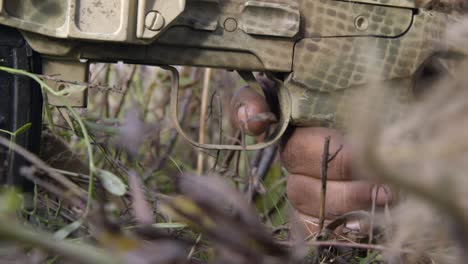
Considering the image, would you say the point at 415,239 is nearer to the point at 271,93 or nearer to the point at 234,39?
the point at 234,39

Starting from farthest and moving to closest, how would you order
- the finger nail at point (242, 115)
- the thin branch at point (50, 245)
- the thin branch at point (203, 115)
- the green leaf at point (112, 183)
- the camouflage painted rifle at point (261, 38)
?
the thin branch at point (203, 115)
the finger nail at point (242, 115)
the camouflage painted rifle at point (261, 38)
the green leaf at point (112, 183)
the thin branch at point (50, 245)

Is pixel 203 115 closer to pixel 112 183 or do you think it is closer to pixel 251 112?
pixel 251 112

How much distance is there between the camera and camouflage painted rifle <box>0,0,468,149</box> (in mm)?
1195

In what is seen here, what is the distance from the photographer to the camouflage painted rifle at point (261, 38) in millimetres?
1195

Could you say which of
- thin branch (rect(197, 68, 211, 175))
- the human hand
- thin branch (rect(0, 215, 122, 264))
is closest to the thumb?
the human hand

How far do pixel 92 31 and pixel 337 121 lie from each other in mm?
521

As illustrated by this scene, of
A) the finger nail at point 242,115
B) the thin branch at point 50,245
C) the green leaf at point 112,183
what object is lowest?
the finger nail at point 242,115

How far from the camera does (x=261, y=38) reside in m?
1.33

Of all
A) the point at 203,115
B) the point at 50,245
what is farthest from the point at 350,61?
the point at 50,245

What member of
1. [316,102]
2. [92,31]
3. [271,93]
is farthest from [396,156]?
[271,93]

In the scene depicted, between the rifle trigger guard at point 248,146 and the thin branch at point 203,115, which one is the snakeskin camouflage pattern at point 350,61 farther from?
the thin branch at point 203,115

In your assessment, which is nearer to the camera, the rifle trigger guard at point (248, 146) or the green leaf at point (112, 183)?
the green leaf at point (112, 183)

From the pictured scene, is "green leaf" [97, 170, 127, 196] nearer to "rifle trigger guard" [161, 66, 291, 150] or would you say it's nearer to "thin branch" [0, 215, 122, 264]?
"thin branch" [0, 215, 122, 264]

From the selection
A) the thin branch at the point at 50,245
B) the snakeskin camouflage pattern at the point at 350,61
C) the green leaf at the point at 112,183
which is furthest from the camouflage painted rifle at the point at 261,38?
the thin branch at the point at 50,245
